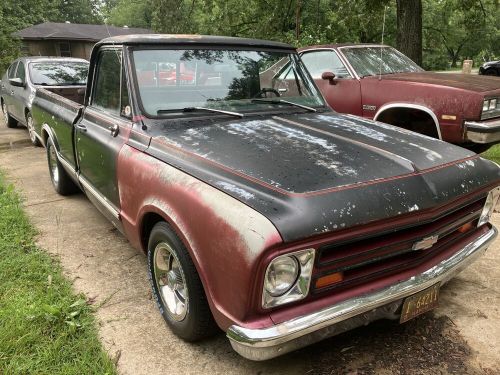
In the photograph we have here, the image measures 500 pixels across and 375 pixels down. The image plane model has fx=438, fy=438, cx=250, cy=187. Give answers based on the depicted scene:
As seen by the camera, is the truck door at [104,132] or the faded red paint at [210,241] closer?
the faded red paint at [210,241]

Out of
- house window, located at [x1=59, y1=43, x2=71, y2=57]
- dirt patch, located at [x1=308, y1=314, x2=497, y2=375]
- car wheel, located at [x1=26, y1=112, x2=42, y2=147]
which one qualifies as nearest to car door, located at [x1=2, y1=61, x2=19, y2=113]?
car wheel, located at [x1=26, y1=112, x2=42, y2=147]

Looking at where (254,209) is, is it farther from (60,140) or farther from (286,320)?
(60,140)

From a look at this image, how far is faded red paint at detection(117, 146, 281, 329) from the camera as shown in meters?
1.87

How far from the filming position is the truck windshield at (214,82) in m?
3.08

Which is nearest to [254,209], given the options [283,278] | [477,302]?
[283,278]

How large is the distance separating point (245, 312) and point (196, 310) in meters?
0.53

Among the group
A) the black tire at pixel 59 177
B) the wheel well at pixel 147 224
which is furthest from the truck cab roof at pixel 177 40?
the black tire at pixel 59 177

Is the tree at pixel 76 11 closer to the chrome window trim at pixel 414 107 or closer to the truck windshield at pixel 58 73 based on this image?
the truck windshield at pixel 58 73

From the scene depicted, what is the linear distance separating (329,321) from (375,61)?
5.40 meters

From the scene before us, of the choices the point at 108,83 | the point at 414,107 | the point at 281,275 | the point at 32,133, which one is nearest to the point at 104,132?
the point at 108,83

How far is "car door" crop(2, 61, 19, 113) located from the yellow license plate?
8586 mm

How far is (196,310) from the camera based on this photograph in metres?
2.34

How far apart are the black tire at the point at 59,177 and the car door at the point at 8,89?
4123 mm

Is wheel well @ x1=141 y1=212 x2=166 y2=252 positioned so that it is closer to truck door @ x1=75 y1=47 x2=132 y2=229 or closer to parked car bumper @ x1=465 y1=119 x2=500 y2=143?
truck door @ x1=75 y1=47 x2=132 y2=229
